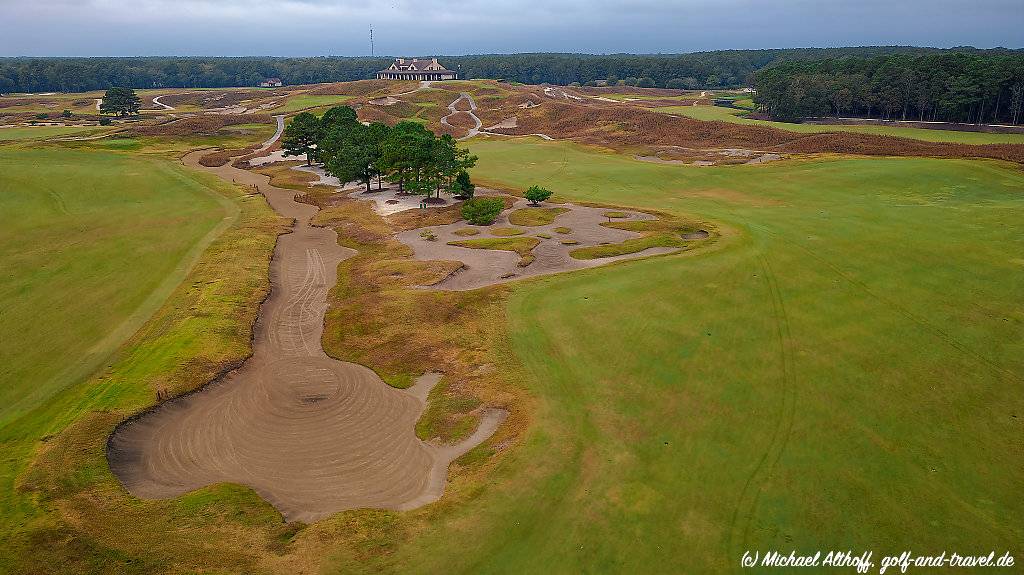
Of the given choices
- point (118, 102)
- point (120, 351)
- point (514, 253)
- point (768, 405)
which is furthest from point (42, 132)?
point (768, 405)

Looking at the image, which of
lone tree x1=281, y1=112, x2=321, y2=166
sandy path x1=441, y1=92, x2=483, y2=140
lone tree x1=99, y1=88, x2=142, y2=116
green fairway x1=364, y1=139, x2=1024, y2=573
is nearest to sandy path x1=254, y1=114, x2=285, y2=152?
lone tree x1=281, y1=112, x2=321, y2=166

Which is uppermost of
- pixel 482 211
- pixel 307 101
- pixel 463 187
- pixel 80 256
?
pixel 307 101

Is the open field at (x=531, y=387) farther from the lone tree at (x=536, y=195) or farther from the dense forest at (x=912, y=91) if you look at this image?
the dense forest at (x=912, y=91)

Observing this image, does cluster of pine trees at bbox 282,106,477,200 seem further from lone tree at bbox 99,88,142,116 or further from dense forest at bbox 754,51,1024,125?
lone tree at bbox 99,88,142,116

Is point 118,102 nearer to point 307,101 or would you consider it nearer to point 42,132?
point 42,132

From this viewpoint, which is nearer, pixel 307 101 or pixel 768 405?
pixel 768 405

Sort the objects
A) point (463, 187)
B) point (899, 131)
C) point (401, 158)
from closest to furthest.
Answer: point (463, 187), point (401, 158), point (899, 131)
